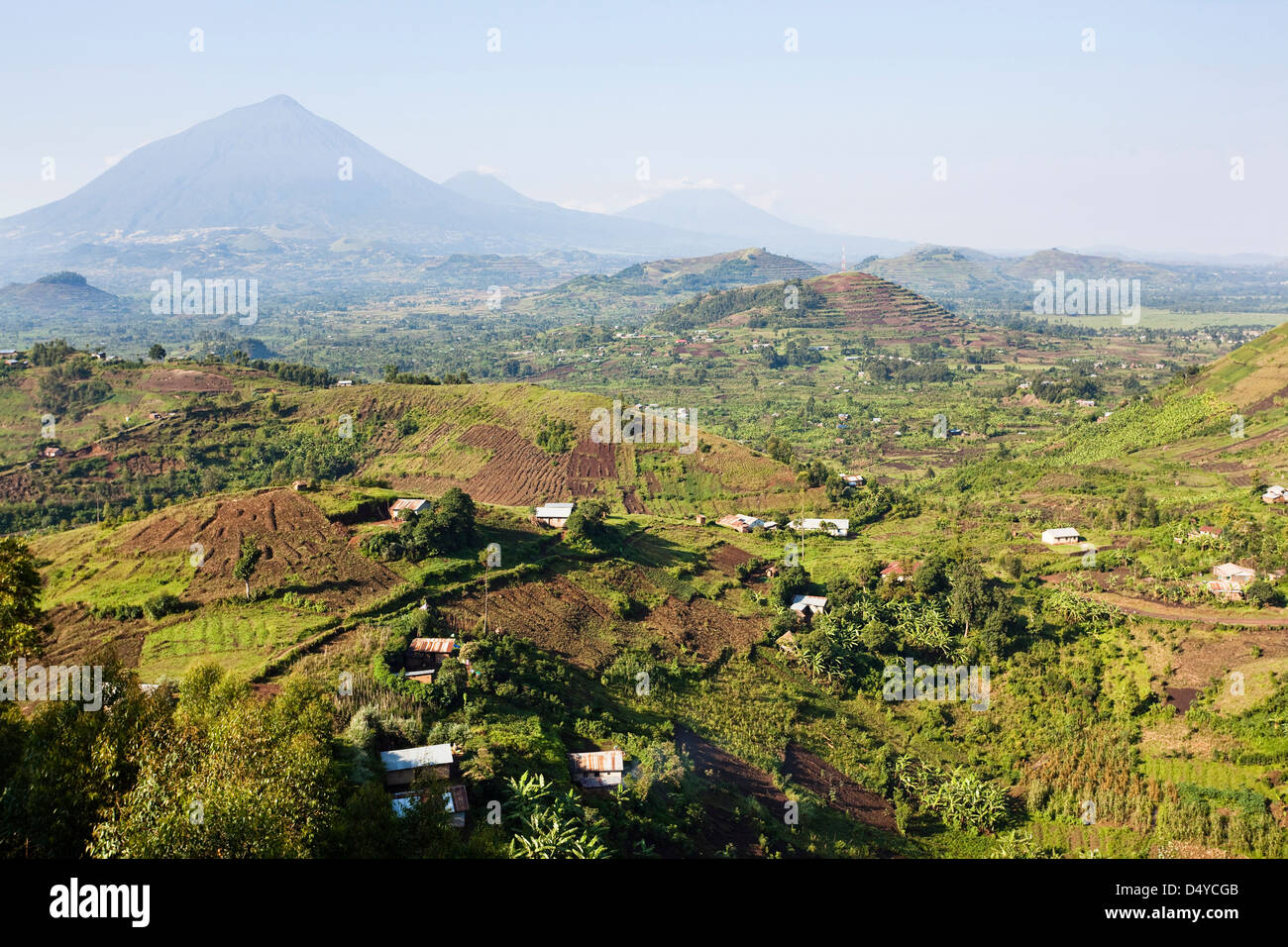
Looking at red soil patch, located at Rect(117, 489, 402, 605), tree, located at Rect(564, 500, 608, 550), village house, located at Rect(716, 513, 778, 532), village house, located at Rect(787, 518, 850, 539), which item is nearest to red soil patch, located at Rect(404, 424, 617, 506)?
village house, located at Rect(716, 513, 778, 532)

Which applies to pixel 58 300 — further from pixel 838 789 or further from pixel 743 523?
pixel 838 789

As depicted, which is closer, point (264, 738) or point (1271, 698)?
point (264, 738)

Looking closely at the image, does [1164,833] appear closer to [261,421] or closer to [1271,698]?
[1271,698]

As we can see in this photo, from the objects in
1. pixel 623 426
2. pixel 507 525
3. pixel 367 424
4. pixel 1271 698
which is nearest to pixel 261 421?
pixel 367 424

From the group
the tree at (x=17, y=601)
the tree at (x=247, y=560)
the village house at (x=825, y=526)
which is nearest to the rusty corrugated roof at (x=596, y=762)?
the tree at (x=17, y=601)

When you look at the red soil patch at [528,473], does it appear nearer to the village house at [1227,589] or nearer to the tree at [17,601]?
the village house at [1227,589]
